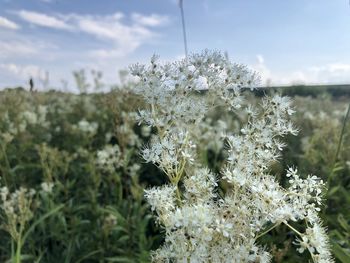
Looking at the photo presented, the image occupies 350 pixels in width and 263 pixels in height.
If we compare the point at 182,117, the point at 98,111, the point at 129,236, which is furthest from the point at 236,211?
the point at 98,111

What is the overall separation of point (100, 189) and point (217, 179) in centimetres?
252

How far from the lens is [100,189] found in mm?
3398

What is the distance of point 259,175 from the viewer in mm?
944

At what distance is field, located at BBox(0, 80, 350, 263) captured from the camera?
7.42 feet

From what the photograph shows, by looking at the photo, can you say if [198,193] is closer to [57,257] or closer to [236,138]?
[236,138]

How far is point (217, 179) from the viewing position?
0.98 meters

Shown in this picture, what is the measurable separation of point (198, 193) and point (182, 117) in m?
0.18

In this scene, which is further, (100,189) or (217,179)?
(100,189)

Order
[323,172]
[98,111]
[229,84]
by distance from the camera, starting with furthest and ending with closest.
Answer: [98,111] < [323,172] < [229,84]

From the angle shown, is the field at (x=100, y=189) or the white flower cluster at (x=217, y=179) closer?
the white flower cluster at (x=217, y=179)

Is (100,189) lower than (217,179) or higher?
lower

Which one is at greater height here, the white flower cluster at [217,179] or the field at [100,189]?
the white flower cluster at [217,179]

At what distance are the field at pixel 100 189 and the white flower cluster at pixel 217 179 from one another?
389 millimetres

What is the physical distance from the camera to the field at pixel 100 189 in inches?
89.0
